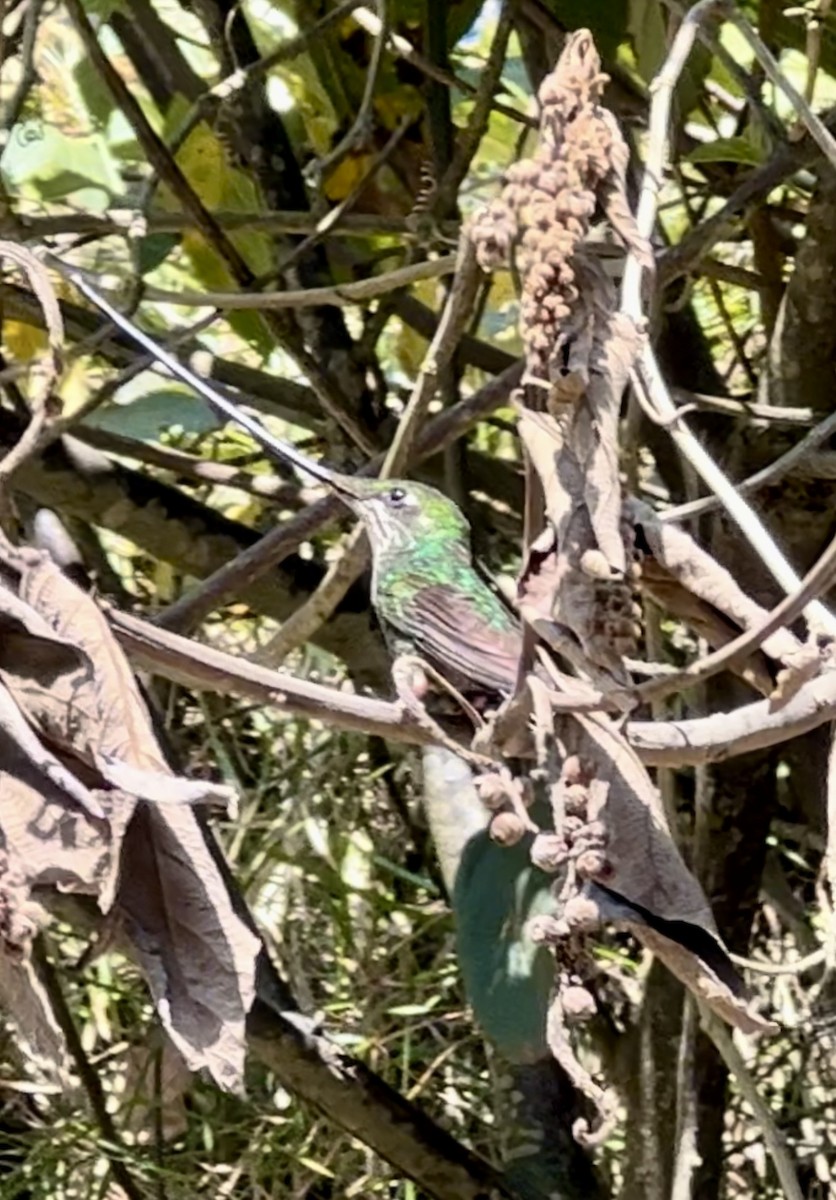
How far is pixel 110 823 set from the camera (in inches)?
22.2

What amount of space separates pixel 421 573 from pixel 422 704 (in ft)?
0.89

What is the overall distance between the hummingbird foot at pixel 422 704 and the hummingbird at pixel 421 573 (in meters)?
0.02

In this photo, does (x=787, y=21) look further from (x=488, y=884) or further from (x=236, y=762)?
(x=236, y=762)

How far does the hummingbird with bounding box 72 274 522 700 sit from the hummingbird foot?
0.02 metres

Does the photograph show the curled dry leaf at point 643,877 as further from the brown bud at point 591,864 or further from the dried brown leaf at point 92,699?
the dried brown leaf at point 92,699

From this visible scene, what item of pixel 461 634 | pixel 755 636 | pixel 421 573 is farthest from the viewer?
pixel 421 573

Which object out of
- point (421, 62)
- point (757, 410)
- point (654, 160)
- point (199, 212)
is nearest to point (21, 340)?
point (199, 212)

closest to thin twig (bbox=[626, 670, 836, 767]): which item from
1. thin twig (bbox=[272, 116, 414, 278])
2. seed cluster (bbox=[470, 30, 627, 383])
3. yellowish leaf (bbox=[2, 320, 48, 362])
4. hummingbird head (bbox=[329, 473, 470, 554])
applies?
seed cluster (bbox=[470, 30, 627, 383])

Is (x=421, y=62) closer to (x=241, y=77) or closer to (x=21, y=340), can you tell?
(x=241, y=77)

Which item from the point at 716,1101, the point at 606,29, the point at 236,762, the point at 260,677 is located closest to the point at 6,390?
the point at 236,762

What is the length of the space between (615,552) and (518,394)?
0.20 ft

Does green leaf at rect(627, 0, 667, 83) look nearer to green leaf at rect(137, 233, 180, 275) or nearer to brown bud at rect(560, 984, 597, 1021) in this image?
green leaf at rect(137, 233, 180, 275)

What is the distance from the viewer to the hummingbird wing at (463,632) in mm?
743

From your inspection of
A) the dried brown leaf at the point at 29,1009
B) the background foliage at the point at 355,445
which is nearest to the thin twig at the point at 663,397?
the dried brown leaf at the point at 29,1009
